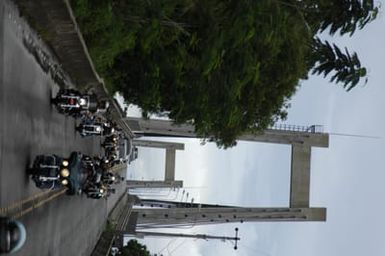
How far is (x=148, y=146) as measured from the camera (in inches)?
4459

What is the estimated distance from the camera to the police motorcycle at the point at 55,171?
63.5 feet

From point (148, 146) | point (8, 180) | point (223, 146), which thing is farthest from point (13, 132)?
point (148, 146)

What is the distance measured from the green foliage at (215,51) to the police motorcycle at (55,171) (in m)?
4.95

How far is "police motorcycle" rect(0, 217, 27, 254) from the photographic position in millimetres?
9531

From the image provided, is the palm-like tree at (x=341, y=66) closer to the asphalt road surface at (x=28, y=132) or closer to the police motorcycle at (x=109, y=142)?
the asphalt road surface at (x=28, y=132)

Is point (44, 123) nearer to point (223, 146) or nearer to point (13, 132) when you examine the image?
point (13, 132)

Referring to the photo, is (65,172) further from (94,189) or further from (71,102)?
(94,189)

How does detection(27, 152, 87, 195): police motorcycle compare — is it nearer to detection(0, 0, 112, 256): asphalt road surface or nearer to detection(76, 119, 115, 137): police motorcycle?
detection(0, 0, 112, 256): asphalt road surface

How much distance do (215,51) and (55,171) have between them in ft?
23.0

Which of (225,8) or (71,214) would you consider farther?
(71,214)

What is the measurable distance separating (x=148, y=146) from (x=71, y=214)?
84375 millimetres

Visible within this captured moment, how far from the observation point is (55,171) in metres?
20.1

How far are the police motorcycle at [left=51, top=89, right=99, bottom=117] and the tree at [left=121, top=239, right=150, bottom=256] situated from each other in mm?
25956

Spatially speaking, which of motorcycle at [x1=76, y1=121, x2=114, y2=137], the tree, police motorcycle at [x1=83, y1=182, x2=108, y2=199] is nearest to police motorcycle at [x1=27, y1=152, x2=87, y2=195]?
police motorcycle at [x1=83, y1=182, x2=108, y2=199]
